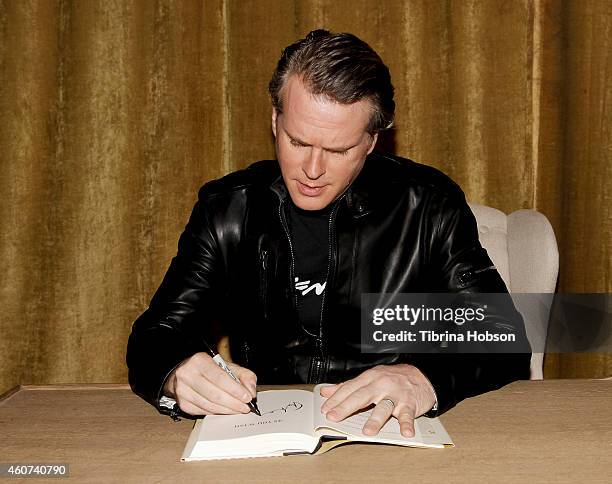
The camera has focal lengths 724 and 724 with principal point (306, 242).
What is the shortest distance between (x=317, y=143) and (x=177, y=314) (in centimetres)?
58

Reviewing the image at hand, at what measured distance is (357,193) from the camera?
6.73 feet

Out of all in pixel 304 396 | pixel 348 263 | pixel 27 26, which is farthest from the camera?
pixel 27 26

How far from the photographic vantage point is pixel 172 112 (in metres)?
2.76

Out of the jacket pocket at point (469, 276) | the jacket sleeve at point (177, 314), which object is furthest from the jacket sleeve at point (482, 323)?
the jacket sleeve at point (177, 314)

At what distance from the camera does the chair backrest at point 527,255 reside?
81.3 inches

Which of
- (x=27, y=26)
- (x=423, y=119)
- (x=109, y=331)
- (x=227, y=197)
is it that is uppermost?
(x=27, y=26)

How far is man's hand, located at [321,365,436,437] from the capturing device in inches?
52.9

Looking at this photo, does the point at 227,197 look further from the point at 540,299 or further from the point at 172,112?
the point at 540,299

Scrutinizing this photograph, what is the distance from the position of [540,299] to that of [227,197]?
3.15ft

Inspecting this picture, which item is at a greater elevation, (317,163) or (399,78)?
(399,78)

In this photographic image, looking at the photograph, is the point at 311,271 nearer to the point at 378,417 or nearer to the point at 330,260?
the point at 330,260

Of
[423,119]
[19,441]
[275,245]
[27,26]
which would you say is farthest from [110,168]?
[19,441]

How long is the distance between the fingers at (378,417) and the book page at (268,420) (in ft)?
0.34

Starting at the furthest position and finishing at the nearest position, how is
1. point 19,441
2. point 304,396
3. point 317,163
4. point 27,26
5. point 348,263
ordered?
point 27,26, point 348,263, point 317,163, point 304,396, point 19,441
